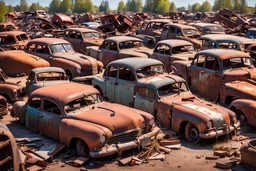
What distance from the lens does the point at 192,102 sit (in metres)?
10.2

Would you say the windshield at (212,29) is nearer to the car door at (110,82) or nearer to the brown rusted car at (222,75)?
the brown rusted car at (222,75)

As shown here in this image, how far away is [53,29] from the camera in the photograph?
26.6 m

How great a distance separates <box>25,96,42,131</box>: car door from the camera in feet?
31.8

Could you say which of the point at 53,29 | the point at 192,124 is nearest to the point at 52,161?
the point at 192,124

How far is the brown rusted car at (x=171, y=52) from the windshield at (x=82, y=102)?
601cm

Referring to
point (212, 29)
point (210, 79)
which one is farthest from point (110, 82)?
point (212, 29)

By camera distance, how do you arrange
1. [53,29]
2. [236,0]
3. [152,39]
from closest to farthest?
[152,39] → [53,29] → [236,0]

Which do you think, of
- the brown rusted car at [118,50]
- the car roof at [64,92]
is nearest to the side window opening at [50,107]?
the car roof at [64,92]

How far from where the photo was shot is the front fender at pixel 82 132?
26.7ft

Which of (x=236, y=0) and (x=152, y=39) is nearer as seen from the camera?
(x=152, y=39)

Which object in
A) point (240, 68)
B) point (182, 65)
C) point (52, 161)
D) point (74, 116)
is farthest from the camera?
point (182, 65)

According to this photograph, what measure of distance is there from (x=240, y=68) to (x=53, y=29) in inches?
662

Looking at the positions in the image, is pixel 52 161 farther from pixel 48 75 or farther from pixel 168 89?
pixel 48 75

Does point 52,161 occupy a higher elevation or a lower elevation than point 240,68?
lower
